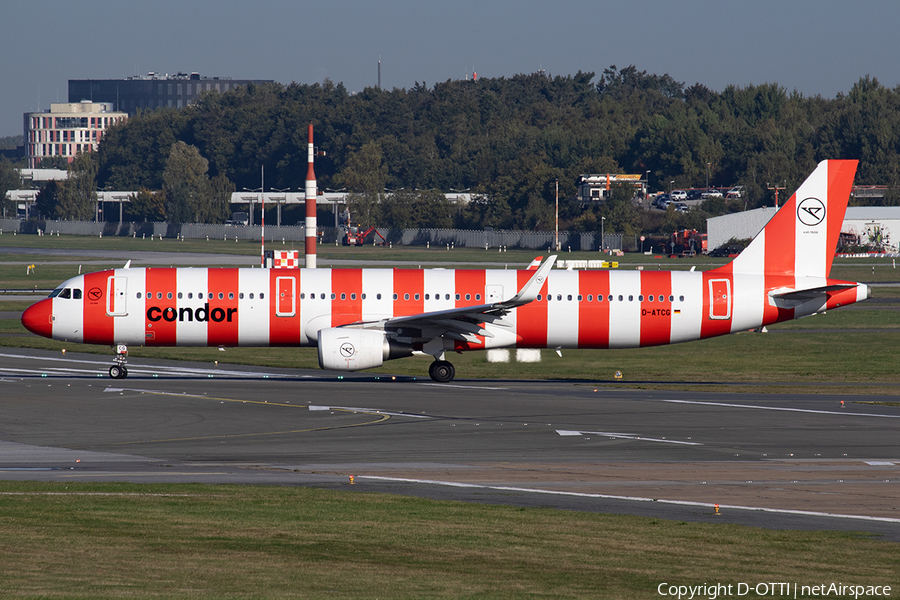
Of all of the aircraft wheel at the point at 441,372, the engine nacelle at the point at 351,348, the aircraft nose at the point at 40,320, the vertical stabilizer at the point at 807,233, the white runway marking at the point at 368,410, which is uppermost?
the vertical stabilizer at the point at 807,233

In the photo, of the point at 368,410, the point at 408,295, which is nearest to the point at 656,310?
the point at 408,295

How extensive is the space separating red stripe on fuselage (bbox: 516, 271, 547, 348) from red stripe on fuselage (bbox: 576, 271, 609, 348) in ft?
4.60

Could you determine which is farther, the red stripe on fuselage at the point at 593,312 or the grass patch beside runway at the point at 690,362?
the grass patch beside runway at the point at 690,362

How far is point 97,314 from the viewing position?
3822 centimetres

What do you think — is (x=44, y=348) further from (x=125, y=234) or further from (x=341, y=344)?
(x=125, y=234)

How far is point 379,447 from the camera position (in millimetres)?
Result: 25797

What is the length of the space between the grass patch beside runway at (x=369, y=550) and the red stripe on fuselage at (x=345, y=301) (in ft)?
60.7

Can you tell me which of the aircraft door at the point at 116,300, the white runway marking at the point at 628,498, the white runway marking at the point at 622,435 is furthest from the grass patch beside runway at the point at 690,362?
the white runway marking at the point at 628,498

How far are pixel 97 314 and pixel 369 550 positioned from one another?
25.8 meters

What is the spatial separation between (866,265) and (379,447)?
10308 cm

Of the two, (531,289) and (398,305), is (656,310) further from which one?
(398,305)

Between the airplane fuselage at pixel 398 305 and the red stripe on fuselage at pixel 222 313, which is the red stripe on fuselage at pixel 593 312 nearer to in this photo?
the airplane fuselage at pixel 398 305

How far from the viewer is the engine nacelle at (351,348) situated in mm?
36719

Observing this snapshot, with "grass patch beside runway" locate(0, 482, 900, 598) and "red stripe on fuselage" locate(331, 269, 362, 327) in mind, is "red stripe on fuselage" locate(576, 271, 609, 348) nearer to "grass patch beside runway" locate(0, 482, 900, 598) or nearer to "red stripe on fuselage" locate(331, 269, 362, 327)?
"red stripe on fuselage" locate(331, 269, 362, 327)
